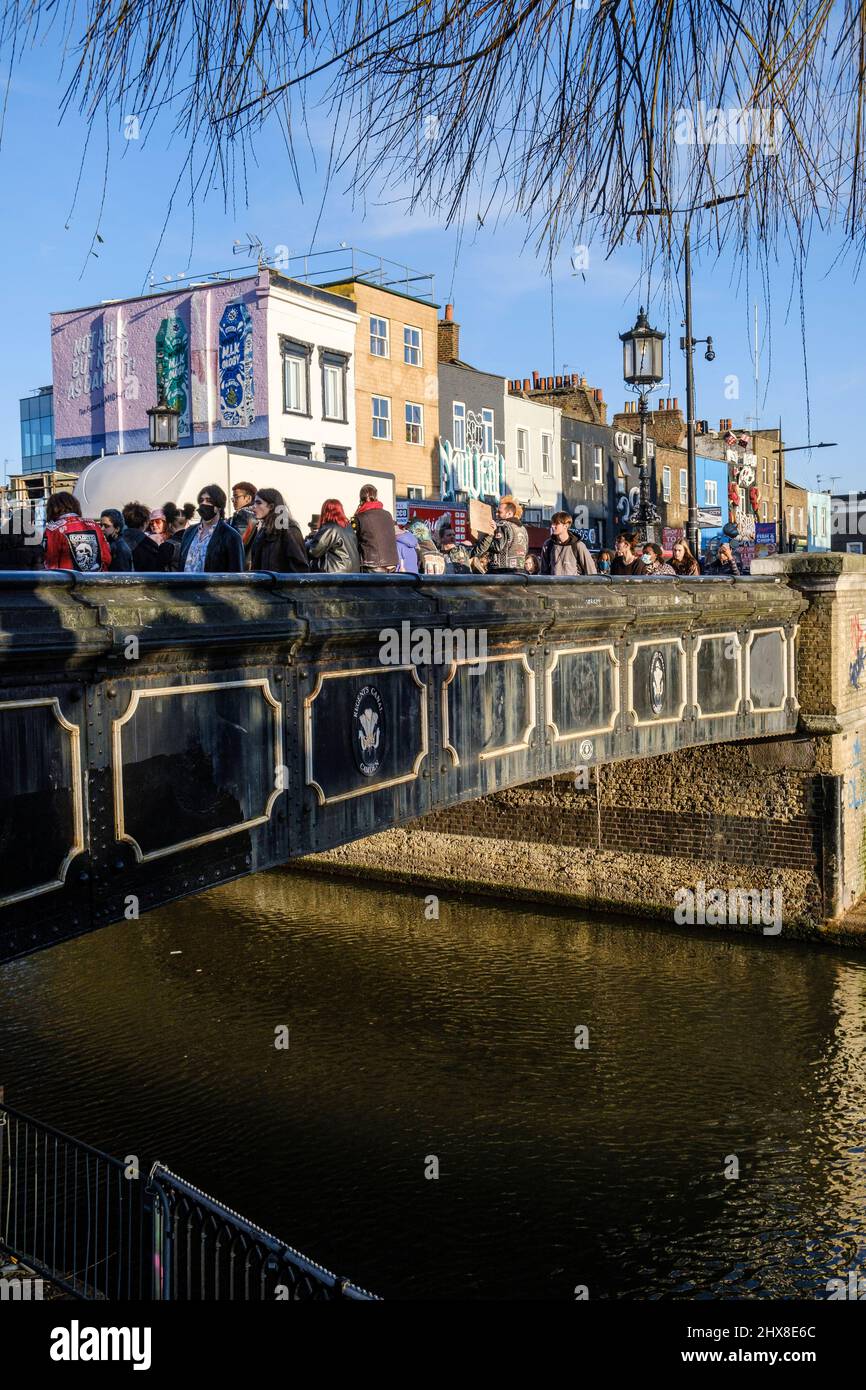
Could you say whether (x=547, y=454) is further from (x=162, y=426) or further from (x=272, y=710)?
(x=272, y=710)

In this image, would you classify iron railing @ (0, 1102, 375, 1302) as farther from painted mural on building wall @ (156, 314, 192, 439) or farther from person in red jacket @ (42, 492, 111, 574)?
painted mural on building wall @ (156, 314, 192, 439)

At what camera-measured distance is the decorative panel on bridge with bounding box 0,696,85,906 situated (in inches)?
204

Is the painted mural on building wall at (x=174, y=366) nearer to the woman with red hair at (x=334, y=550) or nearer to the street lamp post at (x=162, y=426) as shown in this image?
the street lamp post at (x=162, y=426)

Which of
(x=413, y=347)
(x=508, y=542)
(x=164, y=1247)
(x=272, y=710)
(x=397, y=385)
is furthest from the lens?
(x=413, y=347)

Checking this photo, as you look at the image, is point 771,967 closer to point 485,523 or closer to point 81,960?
point 485,523

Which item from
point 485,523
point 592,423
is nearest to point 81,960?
point 485,523

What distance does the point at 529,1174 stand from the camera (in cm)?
1086

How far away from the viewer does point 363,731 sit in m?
8.11

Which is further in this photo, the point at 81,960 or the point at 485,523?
the point at 81,960

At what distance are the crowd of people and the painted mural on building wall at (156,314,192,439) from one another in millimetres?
18569

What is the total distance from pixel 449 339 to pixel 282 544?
32844 mm

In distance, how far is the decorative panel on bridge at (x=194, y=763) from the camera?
19.6 feet

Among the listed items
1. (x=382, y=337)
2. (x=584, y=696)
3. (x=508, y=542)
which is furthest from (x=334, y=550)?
(x=382, y=337)

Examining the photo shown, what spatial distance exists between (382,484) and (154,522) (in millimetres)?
11023
